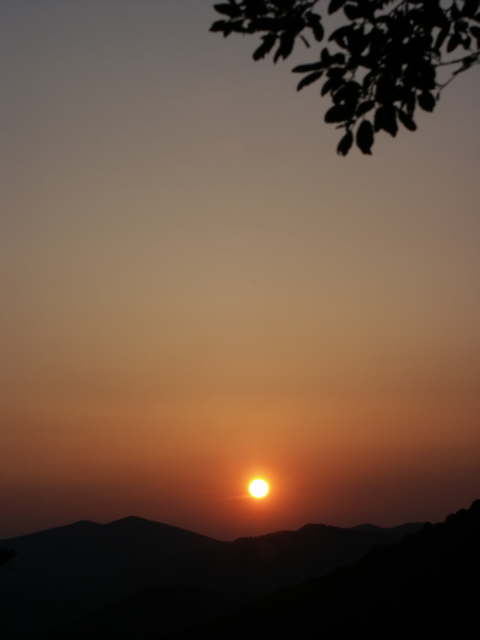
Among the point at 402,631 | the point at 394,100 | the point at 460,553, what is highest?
the point at 394,100

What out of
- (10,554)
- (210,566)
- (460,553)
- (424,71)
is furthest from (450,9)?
(210,566)

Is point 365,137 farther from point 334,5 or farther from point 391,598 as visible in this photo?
point 391,598

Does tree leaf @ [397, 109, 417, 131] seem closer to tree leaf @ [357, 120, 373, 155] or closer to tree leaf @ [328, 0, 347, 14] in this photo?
tree leaf @ [357, 120, 373, 155]

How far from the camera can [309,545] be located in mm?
57156

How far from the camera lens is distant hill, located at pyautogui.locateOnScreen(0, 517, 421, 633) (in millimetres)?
43562

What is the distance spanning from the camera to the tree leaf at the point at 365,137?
584 cm

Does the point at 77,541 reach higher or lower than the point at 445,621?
higher

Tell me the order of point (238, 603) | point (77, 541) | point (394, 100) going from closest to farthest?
1. point (394, 100)
2. point (238, 603)
3. point (77, 541)

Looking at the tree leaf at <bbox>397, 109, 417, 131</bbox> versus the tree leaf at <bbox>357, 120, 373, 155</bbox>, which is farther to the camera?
the tree leaf at <bbox>397, 109, 417, 131</bbox>

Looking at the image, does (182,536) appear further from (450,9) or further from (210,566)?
(450,9)

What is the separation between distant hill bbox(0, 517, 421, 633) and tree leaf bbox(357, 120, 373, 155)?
125ft

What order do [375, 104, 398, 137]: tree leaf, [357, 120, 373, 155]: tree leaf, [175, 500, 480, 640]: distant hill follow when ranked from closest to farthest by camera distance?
[357, 120, 373, 155]: tree leaf < [375, 104, 398, 137]: tree leaf < [175, 500, 480, 640]: distant hill

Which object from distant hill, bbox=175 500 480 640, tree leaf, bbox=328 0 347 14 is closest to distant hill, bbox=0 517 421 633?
distant hill, bbox=175 500 480 640

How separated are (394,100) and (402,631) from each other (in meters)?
13.1
